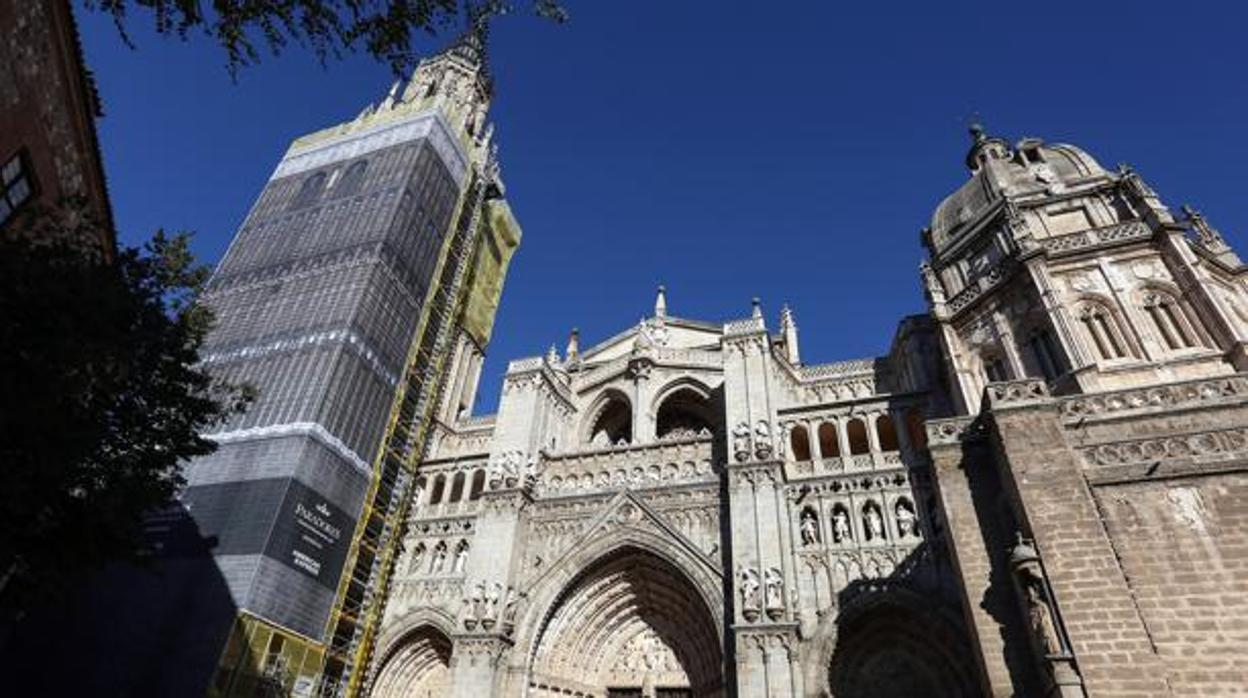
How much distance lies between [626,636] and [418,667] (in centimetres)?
714

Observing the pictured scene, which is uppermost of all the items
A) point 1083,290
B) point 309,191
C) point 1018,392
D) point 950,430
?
point 309,191

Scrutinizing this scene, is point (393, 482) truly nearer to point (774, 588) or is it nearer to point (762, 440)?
point (762, 440)

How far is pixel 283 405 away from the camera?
23.5 metres

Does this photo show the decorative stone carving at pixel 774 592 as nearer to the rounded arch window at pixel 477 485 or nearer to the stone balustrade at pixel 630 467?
the stone balustrade at pixel 630 467

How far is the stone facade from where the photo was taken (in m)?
11.2

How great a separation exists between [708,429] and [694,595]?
312 inches

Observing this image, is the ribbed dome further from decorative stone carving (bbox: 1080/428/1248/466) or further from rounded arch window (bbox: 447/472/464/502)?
rounded arch window (bbox: 447/472/464/502)

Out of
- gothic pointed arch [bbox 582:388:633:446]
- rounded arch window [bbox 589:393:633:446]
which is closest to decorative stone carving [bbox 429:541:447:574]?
gothic pointed arch [bbox 582:388:633:446]

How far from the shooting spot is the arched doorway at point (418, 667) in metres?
21.9

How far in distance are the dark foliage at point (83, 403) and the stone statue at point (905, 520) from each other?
1684 centimetres

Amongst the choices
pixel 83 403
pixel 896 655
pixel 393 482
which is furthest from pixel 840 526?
pixel 83 403

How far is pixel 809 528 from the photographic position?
19.4 metres

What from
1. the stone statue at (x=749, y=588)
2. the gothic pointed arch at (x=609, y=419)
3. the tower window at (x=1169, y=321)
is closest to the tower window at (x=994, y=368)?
the tower window at (x=1169, y=321)

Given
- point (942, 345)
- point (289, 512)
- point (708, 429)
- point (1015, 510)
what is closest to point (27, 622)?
point (289, 512)
